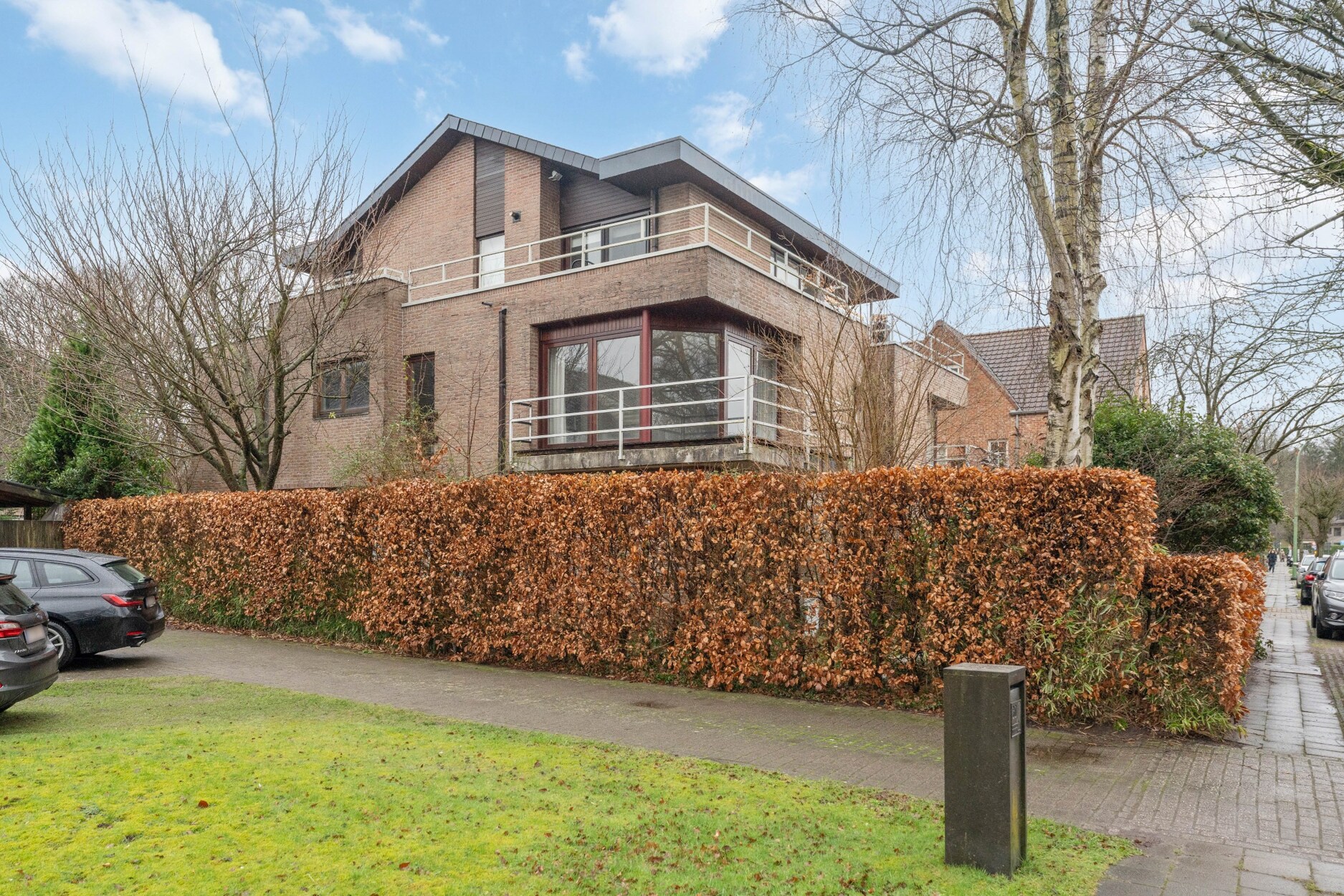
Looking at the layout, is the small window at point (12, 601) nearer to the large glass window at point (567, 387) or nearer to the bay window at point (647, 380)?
the bay window at point (647, 380)

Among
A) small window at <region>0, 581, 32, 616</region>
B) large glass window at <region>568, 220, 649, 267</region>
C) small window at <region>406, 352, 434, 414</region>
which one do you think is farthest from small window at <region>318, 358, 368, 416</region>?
small window at <region>0, 581, 32, 616</region>

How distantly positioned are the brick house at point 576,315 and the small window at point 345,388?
43 mm

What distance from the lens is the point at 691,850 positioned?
192 inches

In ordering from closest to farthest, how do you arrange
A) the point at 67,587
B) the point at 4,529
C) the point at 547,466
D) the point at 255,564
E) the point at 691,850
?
the point at 691,850, the point at 67,587, the point at 255,564, the point at 547,466, the point at 4,529

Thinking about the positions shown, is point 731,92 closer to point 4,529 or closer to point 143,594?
point 143,594

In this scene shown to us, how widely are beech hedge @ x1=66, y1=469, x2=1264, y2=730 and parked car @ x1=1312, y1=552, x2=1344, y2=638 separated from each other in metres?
8.17

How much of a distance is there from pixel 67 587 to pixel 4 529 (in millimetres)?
9478

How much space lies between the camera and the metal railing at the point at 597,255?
59.0 feet

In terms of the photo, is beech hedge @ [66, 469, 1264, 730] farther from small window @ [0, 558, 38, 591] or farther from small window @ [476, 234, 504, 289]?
small window @ [476, 234, 504, 289]

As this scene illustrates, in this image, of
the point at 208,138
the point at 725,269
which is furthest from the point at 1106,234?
the point at 208,138

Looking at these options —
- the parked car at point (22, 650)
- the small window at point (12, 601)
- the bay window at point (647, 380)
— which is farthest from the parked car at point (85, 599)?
the bay window at point (647, 380)

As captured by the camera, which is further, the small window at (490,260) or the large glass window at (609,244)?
the small window at (490,260)

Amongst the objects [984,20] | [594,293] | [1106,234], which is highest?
[984,20]

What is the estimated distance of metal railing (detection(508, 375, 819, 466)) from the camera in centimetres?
1612
